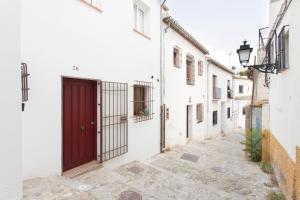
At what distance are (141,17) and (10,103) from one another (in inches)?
257

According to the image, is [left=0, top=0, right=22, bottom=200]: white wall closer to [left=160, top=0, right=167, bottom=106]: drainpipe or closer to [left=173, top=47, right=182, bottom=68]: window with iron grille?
[left=160, top=0, right=167, bottom=106]: drainpipe

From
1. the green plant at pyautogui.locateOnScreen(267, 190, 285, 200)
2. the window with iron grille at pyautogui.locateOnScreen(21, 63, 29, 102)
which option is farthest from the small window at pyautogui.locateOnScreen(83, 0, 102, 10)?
the green plant at pyautogui.locateOnScreen(267, 190, 285, 200)

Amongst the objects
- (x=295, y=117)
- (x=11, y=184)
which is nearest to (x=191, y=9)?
(x=295, y=117)

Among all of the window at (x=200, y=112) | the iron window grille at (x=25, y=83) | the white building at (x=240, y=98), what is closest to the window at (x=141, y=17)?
the iron window grille at (x=25, y=83)

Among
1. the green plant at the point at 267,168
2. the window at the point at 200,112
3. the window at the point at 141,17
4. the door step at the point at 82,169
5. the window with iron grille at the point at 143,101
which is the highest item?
the window at the point at 141,17

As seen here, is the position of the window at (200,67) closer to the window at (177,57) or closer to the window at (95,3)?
the window at (177,57)

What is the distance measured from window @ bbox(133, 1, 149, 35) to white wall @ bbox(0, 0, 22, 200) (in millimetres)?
5682

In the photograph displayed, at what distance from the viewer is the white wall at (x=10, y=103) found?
1.68 m

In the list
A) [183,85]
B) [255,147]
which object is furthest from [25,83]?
[255,147]

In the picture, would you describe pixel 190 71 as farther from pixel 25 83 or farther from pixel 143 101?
pixel 25 83

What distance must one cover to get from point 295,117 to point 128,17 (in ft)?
16.7

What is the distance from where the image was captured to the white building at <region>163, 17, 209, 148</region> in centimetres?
903

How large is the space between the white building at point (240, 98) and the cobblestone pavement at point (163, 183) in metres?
18.5

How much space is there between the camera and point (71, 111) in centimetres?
460
